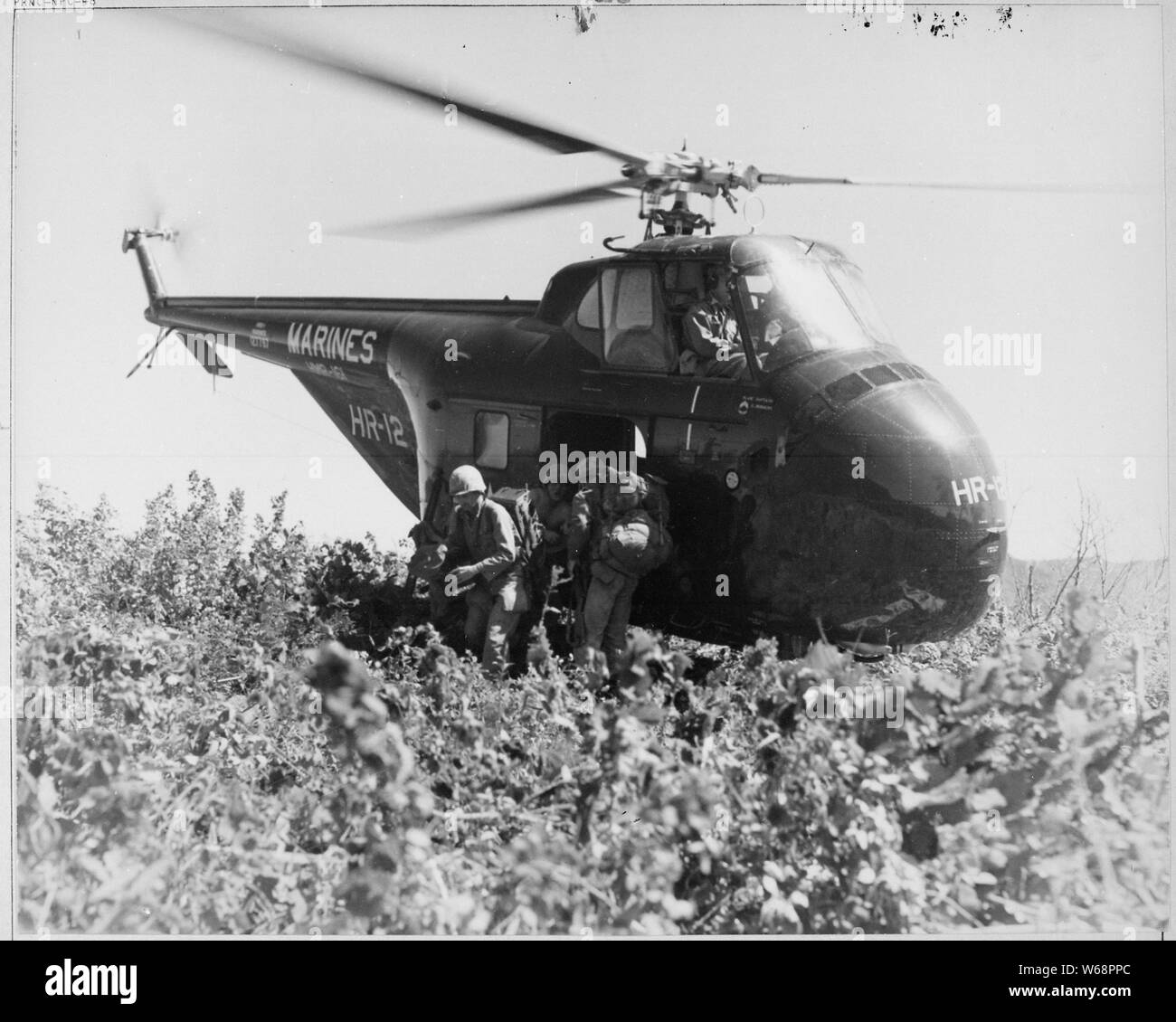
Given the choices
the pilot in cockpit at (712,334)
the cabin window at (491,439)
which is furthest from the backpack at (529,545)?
the pilot in cockpit at (712,334)

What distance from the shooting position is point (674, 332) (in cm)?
704

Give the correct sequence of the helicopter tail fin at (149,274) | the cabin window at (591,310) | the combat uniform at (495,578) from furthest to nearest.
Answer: the helicopter tail fin at (149,274)
the cabin window at (591,310)
the combat uniform at (495,578)

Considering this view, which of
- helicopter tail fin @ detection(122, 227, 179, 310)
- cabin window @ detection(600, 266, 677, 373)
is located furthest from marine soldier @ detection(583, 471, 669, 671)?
helicopter tail fin @ detection(122, 227, 179, 310)

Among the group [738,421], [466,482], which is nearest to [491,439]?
[466,482]

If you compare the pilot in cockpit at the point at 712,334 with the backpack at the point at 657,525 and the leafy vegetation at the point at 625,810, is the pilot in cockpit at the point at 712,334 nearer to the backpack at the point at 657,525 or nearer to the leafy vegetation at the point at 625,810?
the backpack at the point at 657,525

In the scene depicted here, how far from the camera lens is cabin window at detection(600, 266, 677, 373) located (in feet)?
23.2

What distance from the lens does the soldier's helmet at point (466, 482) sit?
7.33 m

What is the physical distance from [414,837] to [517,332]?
400 centimetres

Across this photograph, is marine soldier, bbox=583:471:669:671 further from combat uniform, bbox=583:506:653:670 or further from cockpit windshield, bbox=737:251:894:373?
cockpit windshield, bbox=737:251:894:373

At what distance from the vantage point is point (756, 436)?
6.65 m

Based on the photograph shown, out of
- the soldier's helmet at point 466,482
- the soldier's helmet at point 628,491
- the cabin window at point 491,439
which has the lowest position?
the soldier's helmet at point 628,491
